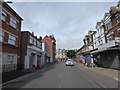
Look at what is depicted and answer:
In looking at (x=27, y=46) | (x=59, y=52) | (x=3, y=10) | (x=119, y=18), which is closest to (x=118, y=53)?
(x=119, y=18)

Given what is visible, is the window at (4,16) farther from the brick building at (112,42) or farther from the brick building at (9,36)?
the brick building at (112,42)

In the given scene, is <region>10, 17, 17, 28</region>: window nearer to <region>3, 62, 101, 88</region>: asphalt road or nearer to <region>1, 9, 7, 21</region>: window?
<region>1, 9, 7, 21</region>: window

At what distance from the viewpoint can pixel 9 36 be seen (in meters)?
19.1

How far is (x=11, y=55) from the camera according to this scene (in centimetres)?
1961

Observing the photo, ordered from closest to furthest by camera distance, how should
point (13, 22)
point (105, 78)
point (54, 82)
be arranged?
point (54, 82) < point (105, 78) < point (13, 22)

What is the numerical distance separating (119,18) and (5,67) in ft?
63.1

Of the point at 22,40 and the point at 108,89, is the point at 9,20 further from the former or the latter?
the point at 108,89

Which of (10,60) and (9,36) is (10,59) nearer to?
(10,60)

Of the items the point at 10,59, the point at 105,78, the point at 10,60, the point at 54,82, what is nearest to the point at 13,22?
the point at 10,59

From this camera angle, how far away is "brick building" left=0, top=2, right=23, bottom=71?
17.0 meters

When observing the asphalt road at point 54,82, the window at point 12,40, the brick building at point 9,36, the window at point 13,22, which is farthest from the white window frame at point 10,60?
the asphalt road at point 54,82

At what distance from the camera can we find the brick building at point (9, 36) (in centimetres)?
1700

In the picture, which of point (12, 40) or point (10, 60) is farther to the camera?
point (12, 40)

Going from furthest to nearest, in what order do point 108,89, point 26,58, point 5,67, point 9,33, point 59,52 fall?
1. point 59,52
2. point 26,58
3. point 9,33
4. point 5,67
5. point 108,89
